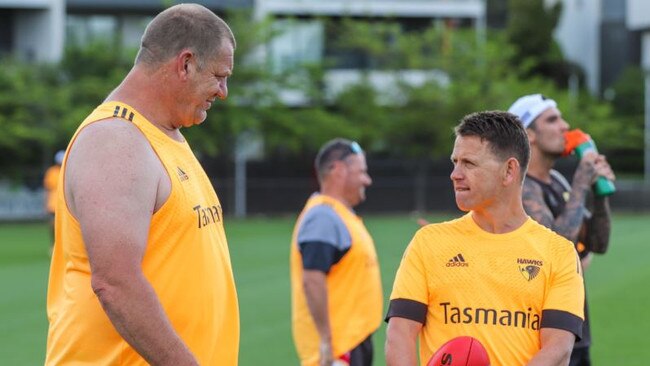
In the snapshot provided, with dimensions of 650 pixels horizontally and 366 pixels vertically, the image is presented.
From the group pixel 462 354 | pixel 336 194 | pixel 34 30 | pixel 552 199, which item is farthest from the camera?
pixel 34 30

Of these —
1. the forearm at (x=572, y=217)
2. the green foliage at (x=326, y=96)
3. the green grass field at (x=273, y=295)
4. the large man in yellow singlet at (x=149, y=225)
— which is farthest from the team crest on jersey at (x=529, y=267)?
the green foliage at (x=326, y=96)

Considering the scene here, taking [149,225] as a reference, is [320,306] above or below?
below

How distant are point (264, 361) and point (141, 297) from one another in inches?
345

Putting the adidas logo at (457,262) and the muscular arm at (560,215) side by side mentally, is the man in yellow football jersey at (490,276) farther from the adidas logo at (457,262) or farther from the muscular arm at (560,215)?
the muscular arm at (560,215)

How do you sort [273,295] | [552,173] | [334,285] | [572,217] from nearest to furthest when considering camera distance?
[572,217]
[552,173]
[334,285]
[273,295]

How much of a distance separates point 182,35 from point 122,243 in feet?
2.44

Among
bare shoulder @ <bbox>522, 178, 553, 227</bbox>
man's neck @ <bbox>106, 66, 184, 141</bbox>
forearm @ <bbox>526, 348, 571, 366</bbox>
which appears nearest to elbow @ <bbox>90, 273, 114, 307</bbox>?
man's neck @ <bbox>106, 66, 184, 141</bbox>

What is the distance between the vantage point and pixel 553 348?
14.3 ft

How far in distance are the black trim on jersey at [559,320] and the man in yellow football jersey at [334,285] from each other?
3.49m

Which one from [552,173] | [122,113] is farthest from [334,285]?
[122,113]

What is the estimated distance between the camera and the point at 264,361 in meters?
12.3

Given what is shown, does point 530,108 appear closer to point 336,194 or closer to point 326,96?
point 336,194

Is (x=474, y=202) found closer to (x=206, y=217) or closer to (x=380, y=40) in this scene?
(x=206, y=217)

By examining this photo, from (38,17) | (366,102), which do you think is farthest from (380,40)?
(38,17)
